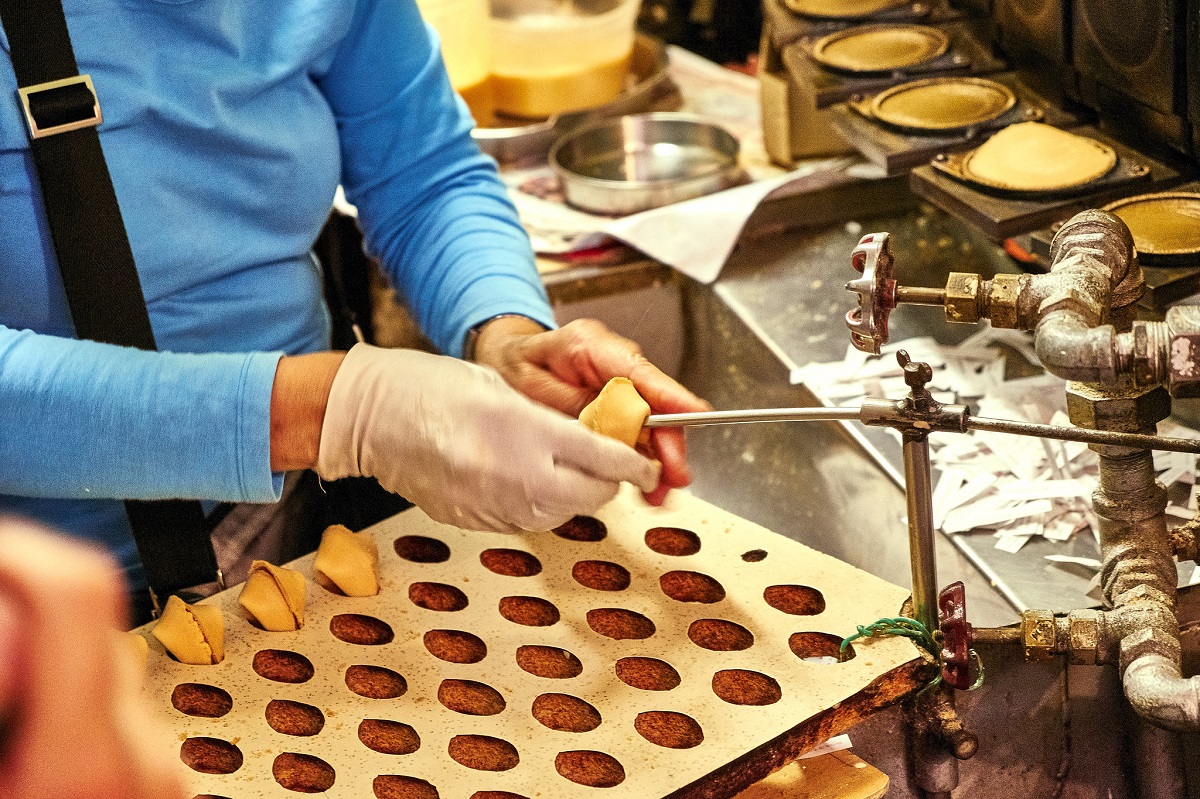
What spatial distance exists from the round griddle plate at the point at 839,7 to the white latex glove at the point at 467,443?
A: 1287 mm

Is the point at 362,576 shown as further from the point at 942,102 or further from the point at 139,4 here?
the point at 942,102

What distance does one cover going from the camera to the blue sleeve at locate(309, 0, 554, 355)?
153cm

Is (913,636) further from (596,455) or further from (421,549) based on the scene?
(421,549)

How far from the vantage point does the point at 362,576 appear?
1269mm

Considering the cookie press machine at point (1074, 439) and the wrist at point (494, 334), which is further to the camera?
the wrist at point (494, 334)

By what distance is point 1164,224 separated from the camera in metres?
1.36

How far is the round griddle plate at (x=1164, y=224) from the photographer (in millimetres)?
1284

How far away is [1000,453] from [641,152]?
1170 millimetres

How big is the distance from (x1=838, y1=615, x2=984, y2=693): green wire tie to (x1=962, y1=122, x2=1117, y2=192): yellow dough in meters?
0.66

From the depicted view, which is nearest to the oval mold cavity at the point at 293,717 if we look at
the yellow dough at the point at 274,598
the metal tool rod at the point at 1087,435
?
the yellow dough at the point at 274,598

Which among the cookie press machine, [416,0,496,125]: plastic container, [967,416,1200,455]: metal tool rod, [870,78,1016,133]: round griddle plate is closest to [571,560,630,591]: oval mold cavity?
the cookie press machine

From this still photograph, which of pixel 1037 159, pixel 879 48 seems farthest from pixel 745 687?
pixel 879 48

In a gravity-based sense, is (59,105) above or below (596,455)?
above

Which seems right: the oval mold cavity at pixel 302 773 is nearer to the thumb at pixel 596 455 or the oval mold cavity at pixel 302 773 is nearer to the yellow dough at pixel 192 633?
the yellow dough at pixel 192 633
